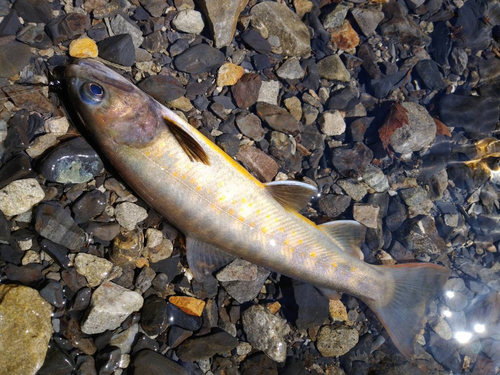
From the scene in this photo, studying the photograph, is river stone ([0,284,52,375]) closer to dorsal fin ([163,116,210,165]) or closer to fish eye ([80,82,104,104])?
fish eye ([80,82,104,104])

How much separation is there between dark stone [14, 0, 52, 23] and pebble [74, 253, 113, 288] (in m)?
2.77

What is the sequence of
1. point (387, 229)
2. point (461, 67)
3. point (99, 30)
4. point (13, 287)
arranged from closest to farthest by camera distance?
point (13, 287) → point (99, 30) → point (387, 229) → point (461, 67)

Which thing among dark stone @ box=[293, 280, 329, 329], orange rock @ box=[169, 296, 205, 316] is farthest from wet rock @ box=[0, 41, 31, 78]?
dark stone @ box=[293, 280, 329, 329]

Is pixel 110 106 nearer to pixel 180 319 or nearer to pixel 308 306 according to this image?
pixel 180 319

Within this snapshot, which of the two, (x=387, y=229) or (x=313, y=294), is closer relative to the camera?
(x=313, y=294)

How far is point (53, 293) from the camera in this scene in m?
4.17

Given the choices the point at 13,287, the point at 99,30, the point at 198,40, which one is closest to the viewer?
the point at 13,287

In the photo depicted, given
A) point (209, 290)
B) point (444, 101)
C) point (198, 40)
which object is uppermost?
point (198, 40)

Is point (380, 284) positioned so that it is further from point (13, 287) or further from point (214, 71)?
point (13, 287)

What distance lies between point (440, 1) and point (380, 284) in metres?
4.44

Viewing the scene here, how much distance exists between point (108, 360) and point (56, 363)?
519 millimetres

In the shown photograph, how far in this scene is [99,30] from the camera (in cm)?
458

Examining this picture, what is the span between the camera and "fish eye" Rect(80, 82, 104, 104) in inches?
148

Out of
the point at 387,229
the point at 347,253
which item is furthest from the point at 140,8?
the point at 387,229
